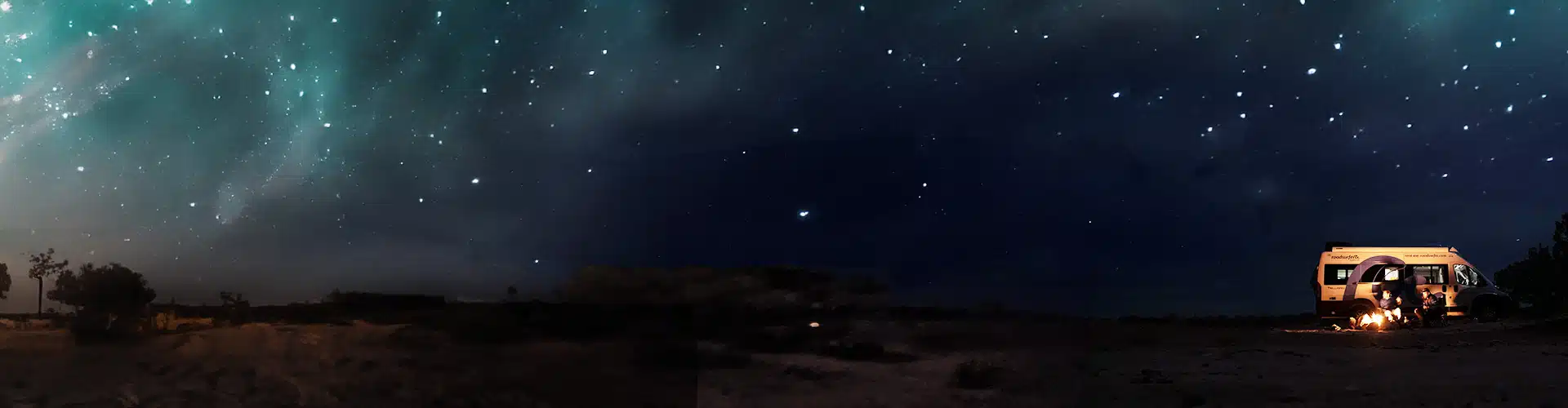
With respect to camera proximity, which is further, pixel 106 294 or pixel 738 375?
pixel 106 294

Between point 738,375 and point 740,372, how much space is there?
1.44ft

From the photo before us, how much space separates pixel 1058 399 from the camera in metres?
12.9

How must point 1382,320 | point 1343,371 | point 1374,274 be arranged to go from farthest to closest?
point 1374,274
point 1382,320
point 1343,371

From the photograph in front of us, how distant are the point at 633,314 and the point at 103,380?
16.3 metres

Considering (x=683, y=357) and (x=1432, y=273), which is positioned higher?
(x=1432, y=273)

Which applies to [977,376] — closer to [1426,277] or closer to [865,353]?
[865,353]

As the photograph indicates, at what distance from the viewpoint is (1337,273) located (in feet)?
94.8

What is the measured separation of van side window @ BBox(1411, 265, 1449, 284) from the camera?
28.2 meters

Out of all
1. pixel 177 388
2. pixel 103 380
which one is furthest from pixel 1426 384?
pixel 103 380

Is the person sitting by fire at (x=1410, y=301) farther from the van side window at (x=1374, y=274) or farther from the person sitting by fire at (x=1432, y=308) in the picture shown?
the van side window at (x=1374, y=274)

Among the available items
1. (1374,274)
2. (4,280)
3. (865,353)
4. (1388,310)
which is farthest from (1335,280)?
(4,280)

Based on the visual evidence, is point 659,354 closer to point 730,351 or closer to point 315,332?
point 730,351

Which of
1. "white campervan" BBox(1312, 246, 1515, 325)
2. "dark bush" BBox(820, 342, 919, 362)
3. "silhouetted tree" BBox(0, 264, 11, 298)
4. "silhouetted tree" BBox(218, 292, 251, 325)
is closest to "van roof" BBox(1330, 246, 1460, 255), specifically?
"white campervan" BBox(1312, 246, 1515, 325)

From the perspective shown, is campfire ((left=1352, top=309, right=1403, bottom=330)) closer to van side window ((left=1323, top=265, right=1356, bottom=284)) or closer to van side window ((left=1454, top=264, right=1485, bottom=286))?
van side window ((left=1323, top=265, right=1356, bottom=284))
